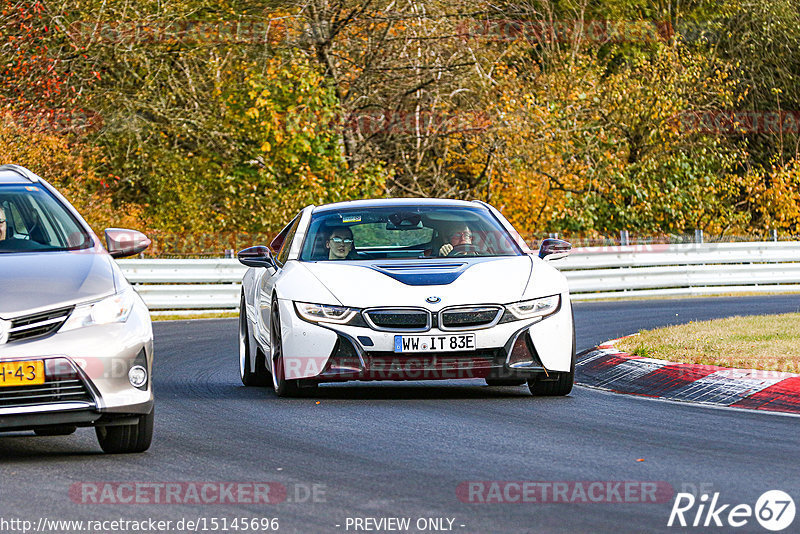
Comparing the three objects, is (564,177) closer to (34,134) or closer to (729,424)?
(34,134)

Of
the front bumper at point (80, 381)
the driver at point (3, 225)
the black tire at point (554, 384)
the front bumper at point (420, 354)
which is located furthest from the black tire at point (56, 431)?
the black tire at point (554, 384)

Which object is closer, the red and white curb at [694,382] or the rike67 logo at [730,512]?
the rike67 logo at [730,512]

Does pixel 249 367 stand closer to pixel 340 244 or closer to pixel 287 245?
pixel 287 245

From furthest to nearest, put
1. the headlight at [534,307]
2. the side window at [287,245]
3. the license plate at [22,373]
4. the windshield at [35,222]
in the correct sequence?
1. the side window at [287,245]
2. the headlight at [534,307]
3. the windshield at [35,222]
4. the license plate at [22,373]

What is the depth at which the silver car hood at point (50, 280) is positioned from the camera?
24.4 ft

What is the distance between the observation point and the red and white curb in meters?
10.0

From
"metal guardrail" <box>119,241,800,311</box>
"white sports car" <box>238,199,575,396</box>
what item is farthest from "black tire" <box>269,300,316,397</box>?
"metal guardrail" <box>119,241,800,311</box>

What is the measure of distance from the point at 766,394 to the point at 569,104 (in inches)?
1072

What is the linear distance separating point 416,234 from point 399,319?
6.31 ft

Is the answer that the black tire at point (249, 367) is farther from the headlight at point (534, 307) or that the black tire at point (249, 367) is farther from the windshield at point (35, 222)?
the windshield at point (35, 222)

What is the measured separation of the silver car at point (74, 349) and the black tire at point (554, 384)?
12.0 ft

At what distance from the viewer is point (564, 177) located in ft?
114

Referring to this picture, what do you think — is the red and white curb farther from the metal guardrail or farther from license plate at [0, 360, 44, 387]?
the metal guardrail

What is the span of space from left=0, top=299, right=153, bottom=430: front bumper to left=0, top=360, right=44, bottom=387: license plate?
2 cm
